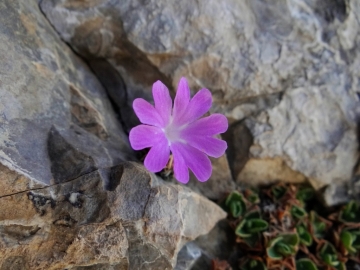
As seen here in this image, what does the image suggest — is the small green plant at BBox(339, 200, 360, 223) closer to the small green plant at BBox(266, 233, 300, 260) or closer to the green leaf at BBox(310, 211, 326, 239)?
the green leaf at BBox(310, 211, 326, 239)

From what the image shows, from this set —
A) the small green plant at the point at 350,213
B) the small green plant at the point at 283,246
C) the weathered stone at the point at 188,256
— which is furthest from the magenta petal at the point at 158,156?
the small green plant at the point at 350,213

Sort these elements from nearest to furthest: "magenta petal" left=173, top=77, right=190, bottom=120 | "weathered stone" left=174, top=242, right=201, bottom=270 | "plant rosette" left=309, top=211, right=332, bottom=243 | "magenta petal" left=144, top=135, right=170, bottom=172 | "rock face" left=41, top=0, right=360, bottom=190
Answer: "magenta petal" left=144, top=135, right=170, bottom=172 < "magenta petal" left=173, top=77, right=190, bottom=120 < "weathered stone" left=174, top=242, right=201, bottom=270 < "rock face" left=41, top=0, right=360, bottom=190 < "plant rosette" left=309, top=211, right=332, bottom=243

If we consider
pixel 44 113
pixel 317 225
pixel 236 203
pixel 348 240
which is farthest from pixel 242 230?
pixel 44 113

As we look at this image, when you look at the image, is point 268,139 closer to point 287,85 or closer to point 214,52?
point 287,85

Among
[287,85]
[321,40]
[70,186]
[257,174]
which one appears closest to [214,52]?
[287,85]

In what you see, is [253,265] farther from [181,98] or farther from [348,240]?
[181,98]

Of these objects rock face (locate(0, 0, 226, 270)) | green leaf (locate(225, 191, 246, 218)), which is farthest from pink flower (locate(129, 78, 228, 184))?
green leaf (locate(225, 191, 246, 218))

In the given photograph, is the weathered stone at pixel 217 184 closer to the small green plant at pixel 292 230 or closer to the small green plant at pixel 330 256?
the small green plant at pixel 292 230
